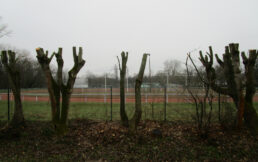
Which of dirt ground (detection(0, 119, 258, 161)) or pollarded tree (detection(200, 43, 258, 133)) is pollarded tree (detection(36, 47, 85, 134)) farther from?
pollarded tree (detection(200, 43, 258, 133))

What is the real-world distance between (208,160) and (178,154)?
2.12ft

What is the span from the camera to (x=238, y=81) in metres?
4.70

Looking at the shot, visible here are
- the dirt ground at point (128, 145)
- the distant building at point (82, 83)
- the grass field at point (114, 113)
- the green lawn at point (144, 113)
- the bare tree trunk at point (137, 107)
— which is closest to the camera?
the dirt ground at point (128, 145)

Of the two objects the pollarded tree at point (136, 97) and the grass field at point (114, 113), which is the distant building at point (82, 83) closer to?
the grass field at point (114, 113)

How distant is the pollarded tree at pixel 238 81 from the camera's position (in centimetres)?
471

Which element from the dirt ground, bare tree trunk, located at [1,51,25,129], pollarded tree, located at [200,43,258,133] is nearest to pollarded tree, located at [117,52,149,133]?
the dirt ground

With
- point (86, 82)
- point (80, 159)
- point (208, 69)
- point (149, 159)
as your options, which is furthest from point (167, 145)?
point (86, 82)

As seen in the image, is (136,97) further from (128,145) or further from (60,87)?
(60,87)

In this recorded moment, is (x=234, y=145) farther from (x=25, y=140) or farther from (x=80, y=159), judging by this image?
(x=25, y=140)

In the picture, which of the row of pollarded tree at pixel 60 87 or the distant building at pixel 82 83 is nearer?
the row of pollarded tree at pixel 60 87

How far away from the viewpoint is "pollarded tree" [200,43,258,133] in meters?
4.71

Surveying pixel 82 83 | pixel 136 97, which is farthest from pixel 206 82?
pixel 82 83

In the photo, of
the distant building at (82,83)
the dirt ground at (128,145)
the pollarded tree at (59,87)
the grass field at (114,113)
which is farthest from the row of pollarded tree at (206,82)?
the distant building at (82,83)

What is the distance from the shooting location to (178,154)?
3.85 m
